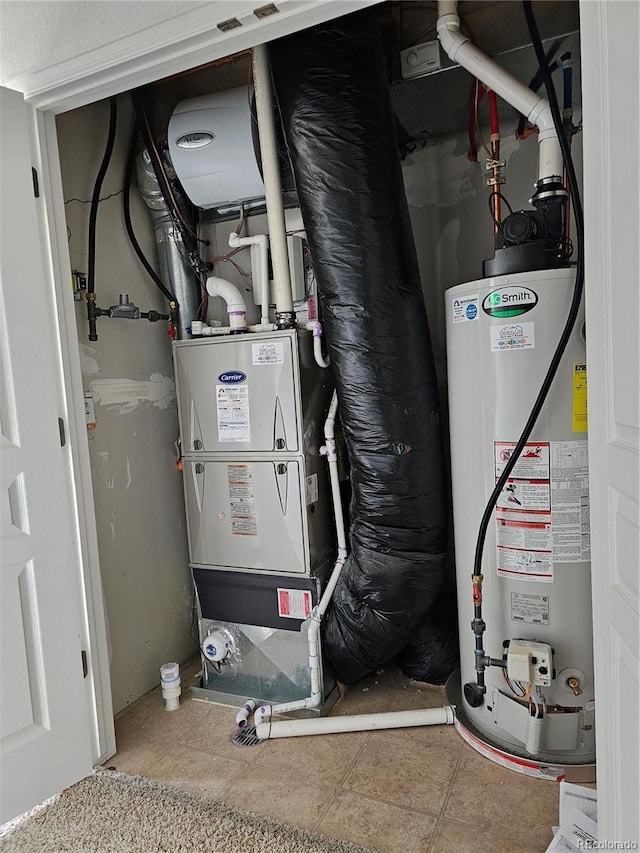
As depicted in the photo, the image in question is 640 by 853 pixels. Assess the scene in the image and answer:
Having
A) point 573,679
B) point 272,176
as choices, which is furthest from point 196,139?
point 573,679

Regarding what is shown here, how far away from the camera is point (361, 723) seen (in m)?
2.11

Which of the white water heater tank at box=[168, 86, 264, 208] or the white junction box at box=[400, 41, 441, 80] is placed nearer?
the white junction box at box=[400, 41, 441, 80]

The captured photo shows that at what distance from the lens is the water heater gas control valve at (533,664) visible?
5.86ft

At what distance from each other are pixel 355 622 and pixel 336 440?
0.74 m

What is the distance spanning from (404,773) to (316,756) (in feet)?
1.04

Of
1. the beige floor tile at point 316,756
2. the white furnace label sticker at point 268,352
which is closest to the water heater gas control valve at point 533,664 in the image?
the beige floor tile at point 316,756

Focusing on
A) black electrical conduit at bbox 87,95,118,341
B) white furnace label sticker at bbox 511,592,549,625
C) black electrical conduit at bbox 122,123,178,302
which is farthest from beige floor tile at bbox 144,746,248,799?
black electrical conduit at bbox 122,123,178,302

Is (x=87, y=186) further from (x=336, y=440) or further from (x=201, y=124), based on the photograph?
(x=336, y=440)

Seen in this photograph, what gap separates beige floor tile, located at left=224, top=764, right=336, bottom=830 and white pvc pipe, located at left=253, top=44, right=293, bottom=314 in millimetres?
1673

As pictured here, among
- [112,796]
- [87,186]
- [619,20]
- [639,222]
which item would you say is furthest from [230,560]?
[619,20]

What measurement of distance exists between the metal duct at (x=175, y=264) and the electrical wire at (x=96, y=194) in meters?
0.22

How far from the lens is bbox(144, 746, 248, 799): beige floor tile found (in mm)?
1884

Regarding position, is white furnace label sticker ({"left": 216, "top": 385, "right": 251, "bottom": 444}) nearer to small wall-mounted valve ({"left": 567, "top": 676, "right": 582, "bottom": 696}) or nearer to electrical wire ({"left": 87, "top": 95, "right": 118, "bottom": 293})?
electrical wire ({"left": 87, "top": 95, "right": 118, "bottom": 293})

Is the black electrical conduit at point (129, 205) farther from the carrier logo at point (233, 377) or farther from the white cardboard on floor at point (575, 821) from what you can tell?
the white cardboard on floor at point (575, 821)
